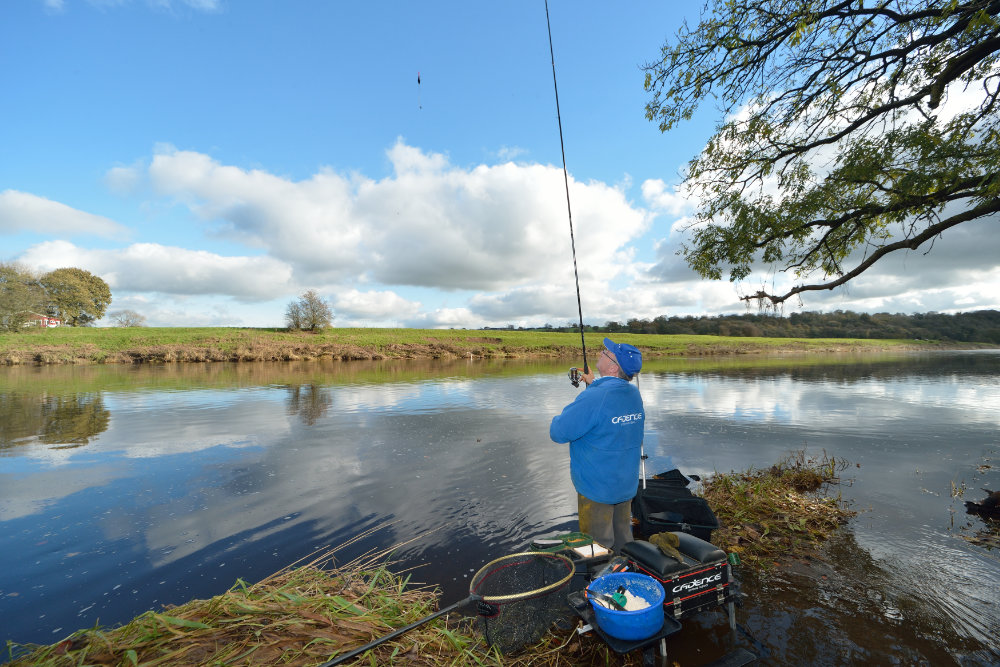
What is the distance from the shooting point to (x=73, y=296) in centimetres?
6144

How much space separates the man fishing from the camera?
A: 12.7 feet

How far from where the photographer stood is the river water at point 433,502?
3996mm

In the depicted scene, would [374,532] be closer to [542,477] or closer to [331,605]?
[331,605]

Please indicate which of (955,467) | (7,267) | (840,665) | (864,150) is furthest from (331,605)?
(7,267)

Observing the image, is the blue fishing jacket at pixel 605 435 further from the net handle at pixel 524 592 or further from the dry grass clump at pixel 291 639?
the dry grass clump at pixel 291 639

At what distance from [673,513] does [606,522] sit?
97 cm

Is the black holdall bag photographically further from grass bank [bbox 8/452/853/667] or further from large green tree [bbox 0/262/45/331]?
large green tree [bbox 0/262/45/331]

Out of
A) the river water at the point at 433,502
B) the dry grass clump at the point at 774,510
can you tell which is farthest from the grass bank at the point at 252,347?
the dry grass clump at the point at 774,510

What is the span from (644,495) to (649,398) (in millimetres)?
14716

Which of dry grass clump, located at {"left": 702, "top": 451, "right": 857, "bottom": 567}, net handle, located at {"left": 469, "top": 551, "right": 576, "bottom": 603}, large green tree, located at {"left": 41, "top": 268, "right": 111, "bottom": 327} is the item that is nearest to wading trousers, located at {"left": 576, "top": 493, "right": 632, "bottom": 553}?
net handle, located at {"left": 469, "top": 551, "right": 576, "bottom": 603}

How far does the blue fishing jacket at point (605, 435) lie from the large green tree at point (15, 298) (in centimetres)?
6597

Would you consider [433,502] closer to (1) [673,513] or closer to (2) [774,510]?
(1) [673,513]

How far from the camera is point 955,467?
8.84m

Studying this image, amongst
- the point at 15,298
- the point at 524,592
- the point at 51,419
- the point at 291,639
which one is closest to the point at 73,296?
the point at 15,298
